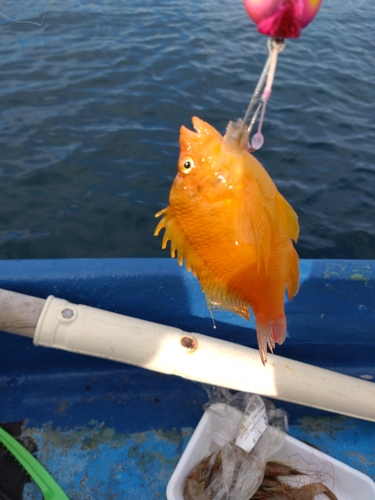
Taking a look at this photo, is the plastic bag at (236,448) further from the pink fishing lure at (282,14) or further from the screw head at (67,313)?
the pink fishing lure at (282,14)

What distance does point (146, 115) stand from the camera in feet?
21.1

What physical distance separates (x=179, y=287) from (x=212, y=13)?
8927 millimetres

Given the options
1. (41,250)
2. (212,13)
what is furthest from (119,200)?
(212,13)

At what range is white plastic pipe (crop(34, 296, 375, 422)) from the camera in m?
2.43

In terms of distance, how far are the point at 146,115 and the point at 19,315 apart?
183 inches

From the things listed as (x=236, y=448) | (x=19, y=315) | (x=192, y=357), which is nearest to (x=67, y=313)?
(x=19, y=315)

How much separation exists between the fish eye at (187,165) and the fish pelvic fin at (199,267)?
0.53ft

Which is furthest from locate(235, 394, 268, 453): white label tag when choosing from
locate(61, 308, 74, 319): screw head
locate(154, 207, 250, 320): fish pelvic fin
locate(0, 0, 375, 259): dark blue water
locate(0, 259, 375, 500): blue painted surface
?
locate(0, 0, 375, 259): dark blue water

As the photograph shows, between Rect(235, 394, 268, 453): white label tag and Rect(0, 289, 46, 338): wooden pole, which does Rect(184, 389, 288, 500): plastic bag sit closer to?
Rect(235, 394, 268, 453): white label tag

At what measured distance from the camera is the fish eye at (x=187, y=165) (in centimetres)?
173

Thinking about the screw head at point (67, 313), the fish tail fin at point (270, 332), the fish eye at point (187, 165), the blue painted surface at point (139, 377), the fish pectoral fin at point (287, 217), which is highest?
the fish eye at point (187, 165)

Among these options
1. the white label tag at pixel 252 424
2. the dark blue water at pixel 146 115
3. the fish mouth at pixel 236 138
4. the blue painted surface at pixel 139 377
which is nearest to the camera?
the fish mouth at pixel 236 138

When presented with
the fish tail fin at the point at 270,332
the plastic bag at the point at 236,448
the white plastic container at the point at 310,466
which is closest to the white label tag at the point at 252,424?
the plastic bag at the point at 236,448

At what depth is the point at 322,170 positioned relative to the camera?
5.64 m
